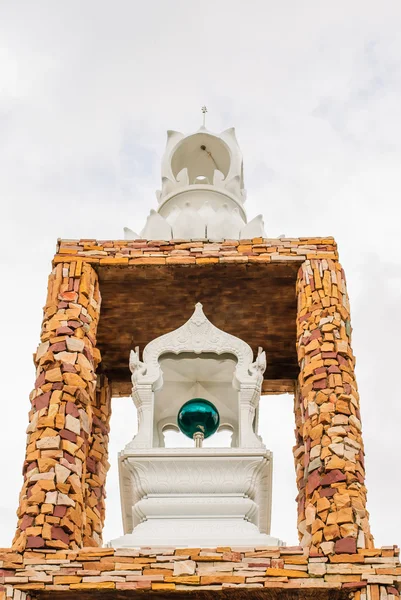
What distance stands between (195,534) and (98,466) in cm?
292

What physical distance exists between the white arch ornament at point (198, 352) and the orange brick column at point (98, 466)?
5.60 feet

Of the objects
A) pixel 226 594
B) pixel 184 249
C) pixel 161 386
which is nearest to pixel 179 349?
pixel 161 386

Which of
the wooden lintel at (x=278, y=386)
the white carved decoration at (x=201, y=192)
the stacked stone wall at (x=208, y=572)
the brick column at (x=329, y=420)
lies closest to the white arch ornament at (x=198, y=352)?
the brick column at (x=329, y=420)

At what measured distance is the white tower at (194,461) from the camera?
1023 cm

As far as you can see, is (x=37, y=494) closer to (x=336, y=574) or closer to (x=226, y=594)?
(x=226, y=594)

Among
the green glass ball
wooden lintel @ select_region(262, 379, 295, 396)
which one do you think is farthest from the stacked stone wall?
wooden lintel @ select_region(262, 379, 295, 396)

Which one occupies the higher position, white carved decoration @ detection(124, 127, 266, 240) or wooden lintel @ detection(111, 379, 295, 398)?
white carved decoration @ detection(124, 127, 266, 240)

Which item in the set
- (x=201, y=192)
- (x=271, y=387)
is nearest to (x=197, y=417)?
(x=271, y=387)

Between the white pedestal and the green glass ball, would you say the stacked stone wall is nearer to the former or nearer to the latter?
the white pedestal

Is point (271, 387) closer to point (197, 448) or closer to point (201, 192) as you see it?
point (201, 192)

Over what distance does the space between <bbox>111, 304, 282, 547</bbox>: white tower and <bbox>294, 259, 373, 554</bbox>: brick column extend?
0.46 meters

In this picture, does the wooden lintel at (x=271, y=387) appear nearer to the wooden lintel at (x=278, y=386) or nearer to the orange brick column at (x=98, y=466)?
the wooden lintel at (x=278, y=386)

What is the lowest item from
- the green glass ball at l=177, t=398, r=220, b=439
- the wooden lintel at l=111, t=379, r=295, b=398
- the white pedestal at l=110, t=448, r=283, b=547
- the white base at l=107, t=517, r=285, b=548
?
the white base at l=107, t=517, r=285, b=548

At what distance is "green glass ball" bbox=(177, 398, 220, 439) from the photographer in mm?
11258
